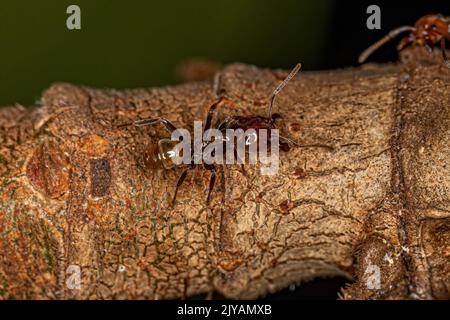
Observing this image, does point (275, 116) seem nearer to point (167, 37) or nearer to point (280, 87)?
point (280, 87)

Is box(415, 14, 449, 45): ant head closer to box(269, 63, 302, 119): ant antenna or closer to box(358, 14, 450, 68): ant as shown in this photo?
box(358, 14, 450, 68): ant

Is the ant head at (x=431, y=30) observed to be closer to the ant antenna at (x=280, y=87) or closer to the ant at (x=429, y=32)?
the ant at (x=429, y=32)

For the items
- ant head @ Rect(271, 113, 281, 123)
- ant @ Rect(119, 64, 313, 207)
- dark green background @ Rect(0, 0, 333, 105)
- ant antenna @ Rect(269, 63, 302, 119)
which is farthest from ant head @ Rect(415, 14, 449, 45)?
dark green background @ Rect(0, 0, 333, 105)

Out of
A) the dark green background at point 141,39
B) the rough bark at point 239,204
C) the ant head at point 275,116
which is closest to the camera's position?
the rough bark at point 239,204

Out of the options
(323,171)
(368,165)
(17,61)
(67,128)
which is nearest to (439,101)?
(368,165)

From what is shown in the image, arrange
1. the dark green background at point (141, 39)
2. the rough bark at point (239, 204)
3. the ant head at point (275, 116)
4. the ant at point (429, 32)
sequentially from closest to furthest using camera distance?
the rough bark at point (239, 204)
the ant head at point (275, 116)
the ant at point (429, 32)
the dark green background at point (141, 39)

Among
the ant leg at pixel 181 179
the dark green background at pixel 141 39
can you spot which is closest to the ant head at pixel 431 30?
the dark green background at pixel 141 39

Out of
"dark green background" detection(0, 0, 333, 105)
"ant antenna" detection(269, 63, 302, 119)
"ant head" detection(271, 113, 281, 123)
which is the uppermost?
"dark green background" detection(0, 0, 333, 105)

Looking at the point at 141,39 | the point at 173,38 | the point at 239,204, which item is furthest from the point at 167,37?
the point at 239,204
